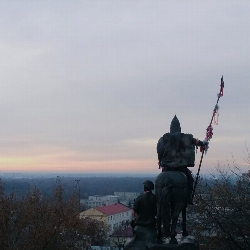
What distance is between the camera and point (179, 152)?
880cm

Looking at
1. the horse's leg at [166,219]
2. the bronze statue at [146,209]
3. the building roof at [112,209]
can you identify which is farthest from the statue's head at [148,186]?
the building roof at [112,209]

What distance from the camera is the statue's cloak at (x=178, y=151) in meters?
8.75

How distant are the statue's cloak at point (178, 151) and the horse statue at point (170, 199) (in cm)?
22

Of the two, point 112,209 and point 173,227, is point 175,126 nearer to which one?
point 173,227

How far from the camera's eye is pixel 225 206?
70.0ft

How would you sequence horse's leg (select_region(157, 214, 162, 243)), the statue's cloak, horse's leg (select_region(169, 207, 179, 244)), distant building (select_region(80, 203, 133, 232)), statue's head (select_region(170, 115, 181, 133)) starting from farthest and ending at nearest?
distant building (select_region(80, 203, 133, 232))
statue's head (select_region(170, 115, 181, 133))
the statue's cloak
horse's leg (select_region(157, 214, 162, 243))
horse's leg (select_region(169, 207, 179, 244))

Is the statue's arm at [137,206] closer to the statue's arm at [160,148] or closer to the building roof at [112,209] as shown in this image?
the statue's arm at [160,148]

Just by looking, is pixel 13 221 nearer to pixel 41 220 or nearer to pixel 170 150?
pixel 41 220

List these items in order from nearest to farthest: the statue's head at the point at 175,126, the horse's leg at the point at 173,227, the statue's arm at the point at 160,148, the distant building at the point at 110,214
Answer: the horse's leg at the point at 173,227 → the statue's arm at the point at 160,148 → the statue's head at the point at 175,126 → the distant building at the point at 110,214

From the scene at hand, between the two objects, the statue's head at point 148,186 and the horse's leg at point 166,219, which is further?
the statue's head at point 148,186

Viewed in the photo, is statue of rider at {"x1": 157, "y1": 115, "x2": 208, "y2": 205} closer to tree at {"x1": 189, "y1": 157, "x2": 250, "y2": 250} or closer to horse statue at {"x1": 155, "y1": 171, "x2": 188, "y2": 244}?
horse statue at {"x1": 155, "y1": 171, "x2": 188, "y2": 244}

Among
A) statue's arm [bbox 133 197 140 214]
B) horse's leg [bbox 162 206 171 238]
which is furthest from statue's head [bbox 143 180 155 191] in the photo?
horse's leg [bbox 162 206 171 238]

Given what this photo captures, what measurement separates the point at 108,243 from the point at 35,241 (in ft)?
120

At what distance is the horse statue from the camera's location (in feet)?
27.9
